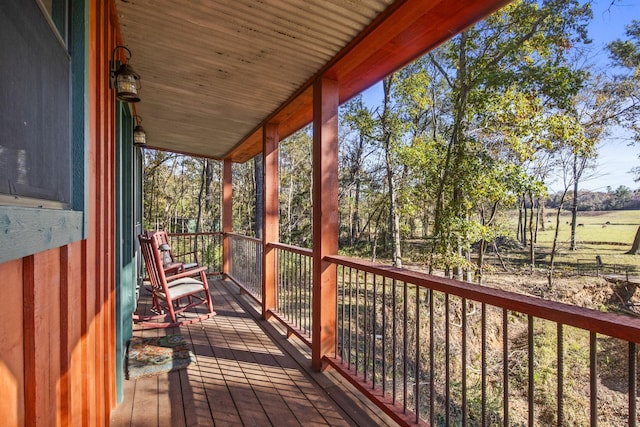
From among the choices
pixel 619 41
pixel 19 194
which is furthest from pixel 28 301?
pixel 619 41

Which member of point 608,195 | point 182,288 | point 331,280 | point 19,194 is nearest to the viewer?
point 19,194

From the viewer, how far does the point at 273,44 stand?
2396 millimetres

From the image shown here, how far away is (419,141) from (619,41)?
6.93m

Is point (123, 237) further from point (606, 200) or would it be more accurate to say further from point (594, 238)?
point (594, 238)

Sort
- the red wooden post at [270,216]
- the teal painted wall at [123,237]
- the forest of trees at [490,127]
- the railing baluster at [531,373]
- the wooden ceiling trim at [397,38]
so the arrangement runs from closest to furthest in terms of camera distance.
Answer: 1. the railing baluster at [531,373]
2. the wooden ceiling trim at [397,38]
3. the teal painted wall at [123,237]
4. the red wooden post at [270,216]
5. the forest of trees at [490,127]

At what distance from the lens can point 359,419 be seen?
83.1 inches

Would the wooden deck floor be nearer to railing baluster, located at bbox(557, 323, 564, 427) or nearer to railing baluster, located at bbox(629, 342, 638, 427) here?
railing baluster, located at bbox(557, 323, 564, 427)

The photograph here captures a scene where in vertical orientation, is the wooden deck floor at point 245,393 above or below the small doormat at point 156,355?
below

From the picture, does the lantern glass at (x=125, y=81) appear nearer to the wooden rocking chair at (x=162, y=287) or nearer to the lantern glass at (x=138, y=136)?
the wooden rocking chair at (x=162, y=287)

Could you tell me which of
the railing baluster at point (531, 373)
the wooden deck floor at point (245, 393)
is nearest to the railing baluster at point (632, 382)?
the railing baluster at point (531, 373)

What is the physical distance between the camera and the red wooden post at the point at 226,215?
6.36m

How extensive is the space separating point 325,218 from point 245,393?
1419 millimetres

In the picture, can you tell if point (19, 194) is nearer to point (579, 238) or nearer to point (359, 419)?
point (359, 419)

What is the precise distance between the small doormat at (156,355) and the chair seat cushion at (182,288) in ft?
1.37
